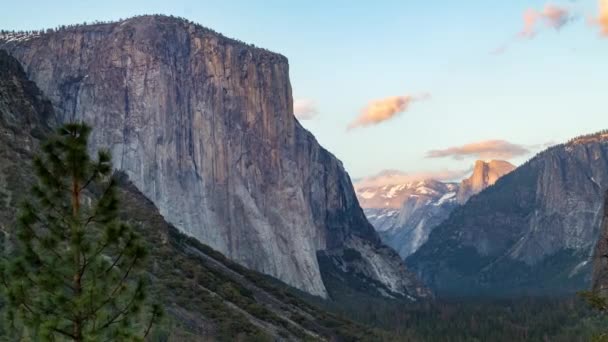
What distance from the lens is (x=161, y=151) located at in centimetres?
19238

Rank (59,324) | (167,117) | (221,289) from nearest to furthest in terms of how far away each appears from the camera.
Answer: (59,324)
(221,289)
(167,117)

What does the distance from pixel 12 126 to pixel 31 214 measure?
10653 cm

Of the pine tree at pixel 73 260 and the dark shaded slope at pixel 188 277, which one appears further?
the dark shaded slope at pixel 188 277

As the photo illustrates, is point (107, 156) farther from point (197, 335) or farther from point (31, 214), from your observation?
point (197, 335)

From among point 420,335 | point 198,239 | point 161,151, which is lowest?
point 420,335

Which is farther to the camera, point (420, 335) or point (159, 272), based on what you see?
point (420, 335)

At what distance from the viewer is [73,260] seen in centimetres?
2019

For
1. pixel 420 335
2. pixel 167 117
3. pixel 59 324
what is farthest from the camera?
pixel 167 117

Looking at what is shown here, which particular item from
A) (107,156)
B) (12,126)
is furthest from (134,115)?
(107,156)

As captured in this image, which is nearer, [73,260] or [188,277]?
[73,260]

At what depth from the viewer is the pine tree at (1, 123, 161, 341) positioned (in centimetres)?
1973

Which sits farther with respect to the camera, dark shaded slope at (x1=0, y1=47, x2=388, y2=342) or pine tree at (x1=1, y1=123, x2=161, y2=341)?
dark shaded slope at (x1=0, y1=47, x2=388, y2=342)

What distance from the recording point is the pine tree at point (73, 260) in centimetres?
1973

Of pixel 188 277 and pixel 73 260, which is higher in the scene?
pixel 188 277
